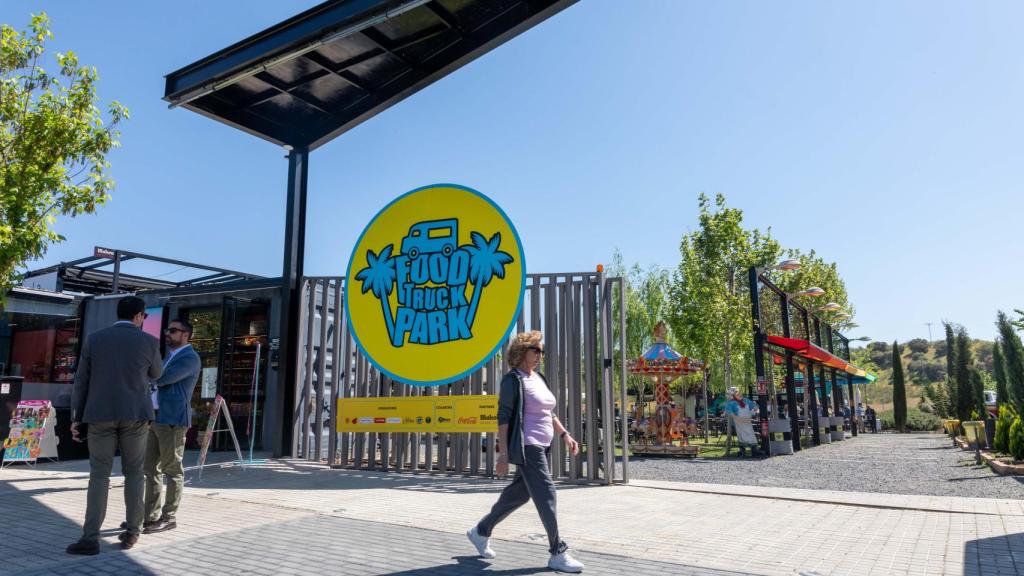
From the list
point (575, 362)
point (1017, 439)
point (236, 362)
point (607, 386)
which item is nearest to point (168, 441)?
point (575, 362)

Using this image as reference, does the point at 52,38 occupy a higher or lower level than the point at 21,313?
higher

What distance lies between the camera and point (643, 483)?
959 centimetres

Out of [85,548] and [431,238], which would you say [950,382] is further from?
[85,548]

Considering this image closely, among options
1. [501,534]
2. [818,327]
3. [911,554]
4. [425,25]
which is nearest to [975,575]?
[911,554]

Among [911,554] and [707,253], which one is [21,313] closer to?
[911,554]

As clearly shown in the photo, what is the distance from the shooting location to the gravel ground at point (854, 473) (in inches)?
371

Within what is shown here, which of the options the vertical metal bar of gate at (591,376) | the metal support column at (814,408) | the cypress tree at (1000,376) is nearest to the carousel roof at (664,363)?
the metal support column at (814,408)

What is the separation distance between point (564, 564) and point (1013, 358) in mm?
14400

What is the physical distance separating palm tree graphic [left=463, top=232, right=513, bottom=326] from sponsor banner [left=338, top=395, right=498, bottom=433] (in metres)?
1.24

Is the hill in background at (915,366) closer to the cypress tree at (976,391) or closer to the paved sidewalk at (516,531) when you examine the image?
the cypress tree at (976,391)

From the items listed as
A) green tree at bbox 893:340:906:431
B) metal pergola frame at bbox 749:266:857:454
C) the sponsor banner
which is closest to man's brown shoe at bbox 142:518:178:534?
the sponsor banner

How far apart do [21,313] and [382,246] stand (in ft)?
32.2

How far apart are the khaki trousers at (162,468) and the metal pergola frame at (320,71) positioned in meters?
6.12

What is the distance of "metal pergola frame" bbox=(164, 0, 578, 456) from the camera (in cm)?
1045
